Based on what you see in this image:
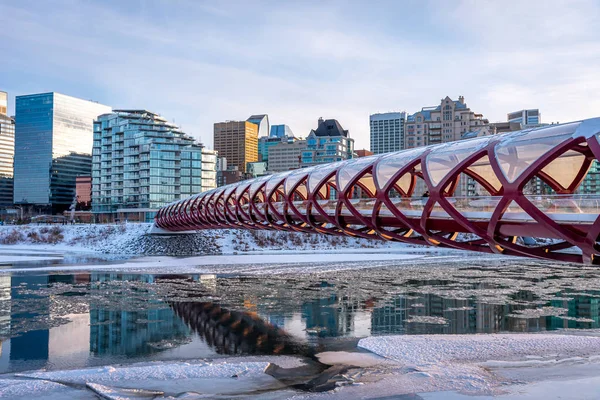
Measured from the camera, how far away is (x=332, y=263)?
5344 cm

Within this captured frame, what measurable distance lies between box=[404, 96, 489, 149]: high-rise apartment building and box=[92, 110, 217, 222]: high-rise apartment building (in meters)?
52.1

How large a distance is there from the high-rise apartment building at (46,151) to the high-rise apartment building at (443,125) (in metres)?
109

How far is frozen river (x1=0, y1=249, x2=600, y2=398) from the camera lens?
57.2ft

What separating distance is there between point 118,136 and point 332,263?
86.6m

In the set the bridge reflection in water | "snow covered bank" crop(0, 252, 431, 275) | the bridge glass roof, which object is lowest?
the bridge reflection in water

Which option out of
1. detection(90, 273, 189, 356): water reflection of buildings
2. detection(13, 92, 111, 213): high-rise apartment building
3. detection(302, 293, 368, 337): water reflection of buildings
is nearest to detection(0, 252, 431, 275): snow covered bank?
detection(302, 293, 368, 337): water reflection of buildings

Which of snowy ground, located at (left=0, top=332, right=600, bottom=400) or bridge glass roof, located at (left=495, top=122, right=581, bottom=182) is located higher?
bridge glass roof, located at (left=495, top=122, right=581, bottom=182)

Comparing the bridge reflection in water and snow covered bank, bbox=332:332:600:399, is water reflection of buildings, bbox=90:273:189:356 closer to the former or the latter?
the bridge reflection in water

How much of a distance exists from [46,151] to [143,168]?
246 ft

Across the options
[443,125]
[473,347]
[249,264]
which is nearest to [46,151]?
[443,125]

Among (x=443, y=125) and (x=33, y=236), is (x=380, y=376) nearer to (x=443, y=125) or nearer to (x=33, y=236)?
(x=33, y=236)

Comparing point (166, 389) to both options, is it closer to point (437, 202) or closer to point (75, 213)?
point (437, 202)

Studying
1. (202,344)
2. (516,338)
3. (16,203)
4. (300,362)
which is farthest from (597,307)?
(16,203)

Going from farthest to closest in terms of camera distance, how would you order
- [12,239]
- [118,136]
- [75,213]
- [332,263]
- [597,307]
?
[75,213], [118,136], [12,239], [332,263], [597,307]
